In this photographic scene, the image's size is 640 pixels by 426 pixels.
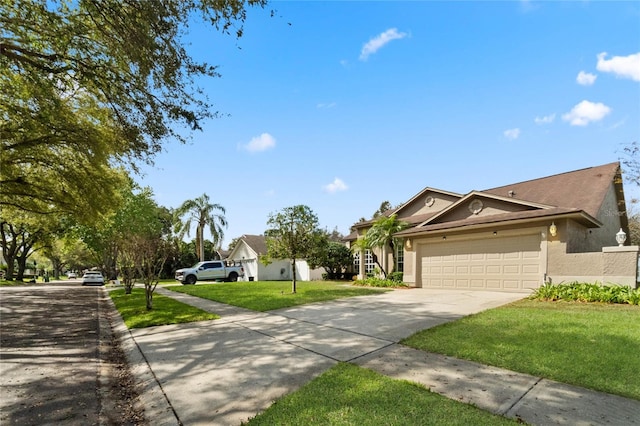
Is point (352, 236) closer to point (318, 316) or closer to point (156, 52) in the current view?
point (318, 316)

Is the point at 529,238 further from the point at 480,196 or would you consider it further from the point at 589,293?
the point at 480,196

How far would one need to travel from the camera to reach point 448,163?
16.0 meters

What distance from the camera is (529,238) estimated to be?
1298 centimetres

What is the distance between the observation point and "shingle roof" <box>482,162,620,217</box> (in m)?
14.1

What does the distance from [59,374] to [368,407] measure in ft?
16.7

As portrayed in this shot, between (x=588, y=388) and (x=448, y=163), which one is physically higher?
(x=448, y=163)

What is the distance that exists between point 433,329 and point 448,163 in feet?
36.1

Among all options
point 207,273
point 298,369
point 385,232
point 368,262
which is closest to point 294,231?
point 385,232

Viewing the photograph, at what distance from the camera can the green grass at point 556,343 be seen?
4289 millimetres

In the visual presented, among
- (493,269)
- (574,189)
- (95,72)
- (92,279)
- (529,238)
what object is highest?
(95,72)

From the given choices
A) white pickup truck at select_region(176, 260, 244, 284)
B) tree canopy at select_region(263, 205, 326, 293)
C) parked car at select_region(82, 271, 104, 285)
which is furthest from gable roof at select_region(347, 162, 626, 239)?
parked car at select_region(82, 271, 104, 285)

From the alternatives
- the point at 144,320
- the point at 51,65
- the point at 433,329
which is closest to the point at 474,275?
the point at 433,329

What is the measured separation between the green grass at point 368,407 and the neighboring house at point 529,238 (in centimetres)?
1102

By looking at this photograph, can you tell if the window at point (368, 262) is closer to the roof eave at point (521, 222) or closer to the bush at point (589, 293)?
the roof eave at point (521, 222)
